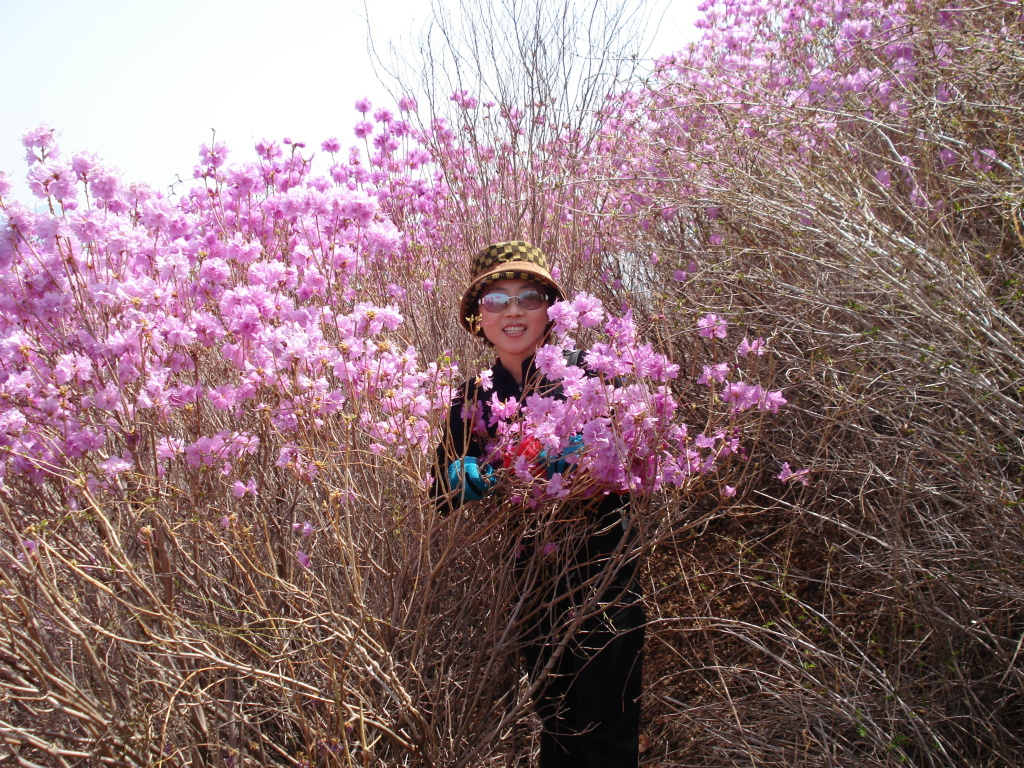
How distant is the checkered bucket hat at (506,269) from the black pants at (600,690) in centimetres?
95

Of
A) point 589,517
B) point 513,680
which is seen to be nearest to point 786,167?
point 589,517

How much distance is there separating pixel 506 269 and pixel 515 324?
0.56 ft

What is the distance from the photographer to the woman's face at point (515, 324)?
2373mm

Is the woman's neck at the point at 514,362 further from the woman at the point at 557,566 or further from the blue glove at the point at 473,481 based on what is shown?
the blue glove at the point at 473,481

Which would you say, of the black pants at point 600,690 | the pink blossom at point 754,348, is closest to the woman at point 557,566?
the black pants at point 600,690

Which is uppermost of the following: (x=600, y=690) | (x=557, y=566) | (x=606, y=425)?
(x=606, y=425)

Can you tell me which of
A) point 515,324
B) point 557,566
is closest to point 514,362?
point 515,324

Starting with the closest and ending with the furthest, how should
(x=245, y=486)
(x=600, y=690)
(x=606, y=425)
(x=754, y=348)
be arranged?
(x=606, y=425) → (x=754, y=348) → (x=600, y=690) → (x=245, y=486)

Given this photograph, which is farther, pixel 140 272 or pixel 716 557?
pixel 716 557

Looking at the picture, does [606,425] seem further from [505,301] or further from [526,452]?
[505,301]

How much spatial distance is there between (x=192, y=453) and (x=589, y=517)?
1140 mm

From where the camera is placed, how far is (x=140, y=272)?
100 inches

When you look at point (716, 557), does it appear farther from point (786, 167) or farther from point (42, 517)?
point (42, 517)

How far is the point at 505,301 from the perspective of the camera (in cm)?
238
